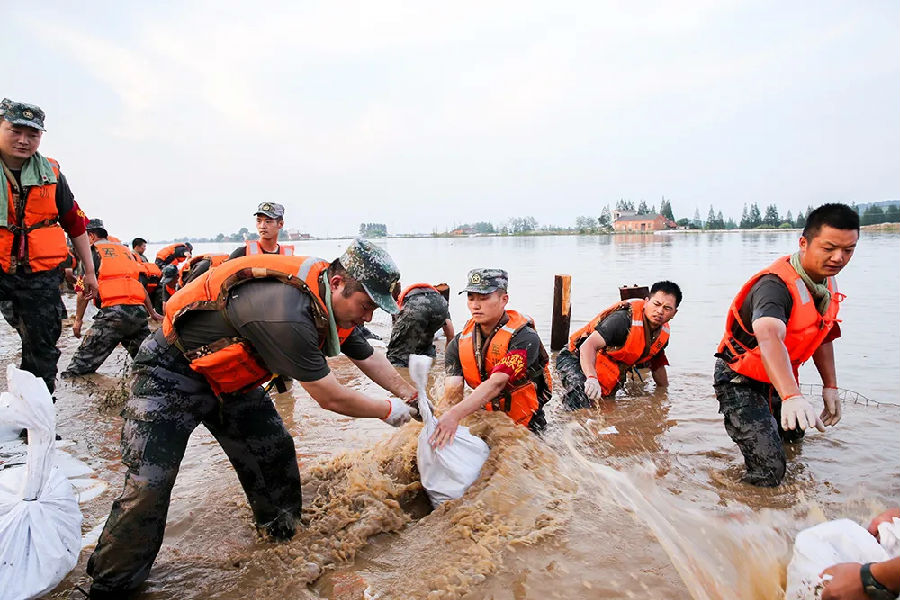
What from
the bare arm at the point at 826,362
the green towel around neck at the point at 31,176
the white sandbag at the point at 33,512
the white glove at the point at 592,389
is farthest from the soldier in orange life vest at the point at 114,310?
the bare arm at the point at 826,362

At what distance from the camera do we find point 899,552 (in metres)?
1.86

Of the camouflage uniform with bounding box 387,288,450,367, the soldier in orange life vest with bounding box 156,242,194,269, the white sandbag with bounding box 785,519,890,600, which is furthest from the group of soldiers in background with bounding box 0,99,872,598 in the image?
the soldier in orange life vest with bounding box 156,242,194,269

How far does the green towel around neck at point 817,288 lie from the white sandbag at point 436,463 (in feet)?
7.88

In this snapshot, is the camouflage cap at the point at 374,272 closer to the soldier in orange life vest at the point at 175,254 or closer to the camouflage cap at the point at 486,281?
the camouflage cap at the point at 486,281

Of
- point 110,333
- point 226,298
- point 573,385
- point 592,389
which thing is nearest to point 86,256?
point 110,333

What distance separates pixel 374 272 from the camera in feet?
7.37

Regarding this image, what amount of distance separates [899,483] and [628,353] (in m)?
2.32

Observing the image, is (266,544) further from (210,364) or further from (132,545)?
(210,364)

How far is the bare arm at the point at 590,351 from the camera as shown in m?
5.20

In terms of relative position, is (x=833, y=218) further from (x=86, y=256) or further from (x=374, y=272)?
(x=86, y=256)

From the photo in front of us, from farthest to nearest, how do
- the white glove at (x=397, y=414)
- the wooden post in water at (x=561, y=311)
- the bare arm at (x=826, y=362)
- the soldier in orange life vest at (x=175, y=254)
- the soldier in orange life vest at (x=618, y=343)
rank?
the soldier in orange life vest at (x=175, y=254)
the wooden post in water at (x=561, y=311)
the soldier in orange life vest at (x=618, y=343)
the bare arm at (x=826, y=362)
the white glove at (x=397, y=414)

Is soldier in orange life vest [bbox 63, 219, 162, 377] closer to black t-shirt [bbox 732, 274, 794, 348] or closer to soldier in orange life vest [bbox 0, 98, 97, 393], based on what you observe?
soldier in orange life vest [bbox 0, 98, 97, 393]

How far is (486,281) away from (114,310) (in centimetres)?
479

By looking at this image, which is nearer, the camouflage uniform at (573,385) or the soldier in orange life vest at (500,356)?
the soldier in orange life vest at (500,356)
